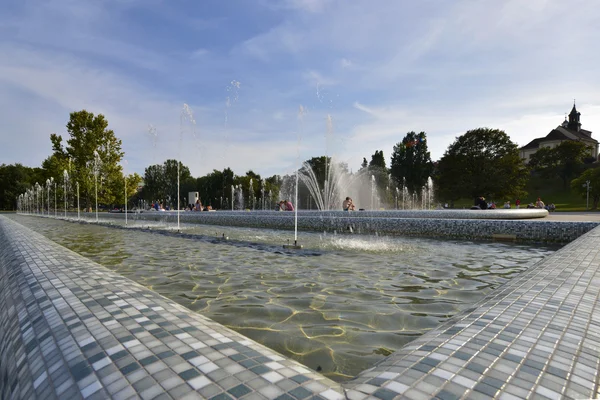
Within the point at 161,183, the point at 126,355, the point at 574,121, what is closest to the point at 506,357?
the point at 126,355

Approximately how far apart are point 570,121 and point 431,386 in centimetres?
12465

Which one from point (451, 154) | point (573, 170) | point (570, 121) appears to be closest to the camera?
point (451, 154)

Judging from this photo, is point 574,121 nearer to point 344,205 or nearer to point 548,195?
point 548,195

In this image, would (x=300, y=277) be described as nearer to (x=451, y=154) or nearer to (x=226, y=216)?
(x=226, y=216)

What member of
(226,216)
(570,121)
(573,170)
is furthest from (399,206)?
(570,121)

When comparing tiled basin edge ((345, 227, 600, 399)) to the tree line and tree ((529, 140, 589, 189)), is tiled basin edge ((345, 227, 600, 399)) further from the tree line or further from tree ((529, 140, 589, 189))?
tree ((529, 140, 589, 189))

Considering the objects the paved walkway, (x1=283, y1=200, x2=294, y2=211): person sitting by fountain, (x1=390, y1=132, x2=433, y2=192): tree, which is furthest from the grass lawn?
(x1=283, y1=200, x2=294, y2=211): person sitting by fountain

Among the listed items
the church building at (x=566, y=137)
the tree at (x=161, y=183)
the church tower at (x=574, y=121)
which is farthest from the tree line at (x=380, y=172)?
the church tower at (x=574, y=121)

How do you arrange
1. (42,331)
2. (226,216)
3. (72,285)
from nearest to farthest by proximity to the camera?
1. (42,331)
2. (72,285)
3. (226,216)

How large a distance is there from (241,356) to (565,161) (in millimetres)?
84552

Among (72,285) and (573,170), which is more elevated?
(573,170)

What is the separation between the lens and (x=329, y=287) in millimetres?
4703

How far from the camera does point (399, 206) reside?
168 feet

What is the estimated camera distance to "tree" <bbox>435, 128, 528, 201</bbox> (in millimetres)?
39156
